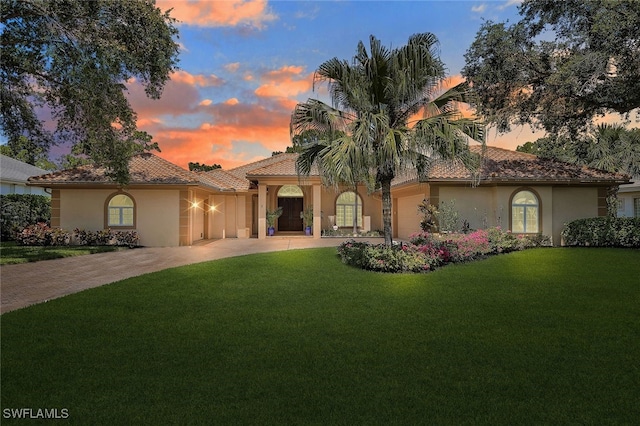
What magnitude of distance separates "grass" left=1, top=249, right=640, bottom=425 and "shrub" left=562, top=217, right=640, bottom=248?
7294 mm

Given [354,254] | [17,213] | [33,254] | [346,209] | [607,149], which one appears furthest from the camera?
[346,209]

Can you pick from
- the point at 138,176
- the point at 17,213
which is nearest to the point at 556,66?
the point at 138,176

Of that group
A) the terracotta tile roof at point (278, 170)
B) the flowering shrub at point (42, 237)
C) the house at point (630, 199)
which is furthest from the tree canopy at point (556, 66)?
the flowering shrub at point (42, 237)

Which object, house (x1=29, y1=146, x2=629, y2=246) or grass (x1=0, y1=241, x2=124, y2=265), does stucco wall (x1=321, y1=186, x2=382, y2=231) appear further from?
grass (x1=0, y1=241, x2=124, y2=265)

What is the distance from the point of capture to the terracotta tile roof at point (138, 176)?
1917 cm

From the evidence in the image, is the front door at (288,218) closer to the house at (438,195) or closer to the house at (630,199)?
the house at (438,195)

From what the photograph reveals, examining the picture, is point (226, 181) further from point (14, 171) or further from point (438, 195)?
point (14, 171)

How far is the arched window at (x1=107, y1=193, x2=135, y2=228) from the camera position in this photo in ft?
65.6

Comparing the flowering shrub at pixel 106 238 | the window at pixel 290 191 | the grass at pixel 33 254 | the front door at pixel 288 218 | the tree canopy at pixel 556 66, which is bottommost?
the grass at pixel 33 254

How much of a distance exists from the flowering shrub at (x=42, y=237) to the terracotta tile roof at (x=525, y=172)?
18.6 metres

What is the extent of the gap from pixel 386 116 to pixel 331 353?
27.5 feet

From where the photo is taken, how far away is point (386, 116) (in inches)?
472

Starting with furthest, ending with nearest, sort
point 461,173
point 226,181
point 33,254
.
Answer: point 226,181 < point 461,173 < point 33,254

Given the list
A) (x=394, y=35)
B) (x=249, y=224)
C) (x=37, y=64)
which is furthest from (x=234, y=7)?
(x=249, y=224)
